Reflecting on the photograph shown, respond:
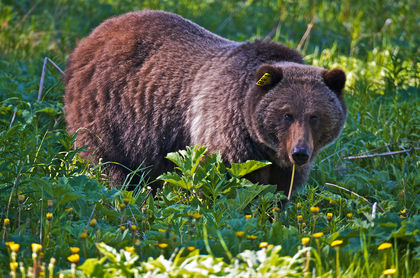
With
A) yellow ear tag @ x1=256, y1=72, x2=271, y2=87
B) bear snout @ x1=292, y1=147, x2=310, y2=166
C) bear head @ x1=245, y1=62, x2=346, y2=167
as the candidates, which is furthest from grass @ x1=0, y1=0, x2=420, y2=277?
yellow ear tag @ x1=256, y1=72, x2=271, y2=87

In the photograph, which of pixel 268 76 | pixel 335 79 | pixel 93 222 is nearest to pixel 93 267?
pixel 93 222

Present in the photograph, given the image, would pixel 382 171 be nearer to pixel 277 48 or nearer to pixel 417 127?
pixel 417 127

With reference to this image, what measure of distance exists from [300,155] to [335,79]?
33.4 inches

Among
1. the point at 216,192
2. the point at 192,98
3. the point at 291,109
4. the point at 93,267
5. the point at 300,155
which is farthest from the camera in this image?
the point at 192,98

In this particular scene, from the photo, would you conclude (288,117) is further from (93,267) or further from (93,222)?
(93,267)

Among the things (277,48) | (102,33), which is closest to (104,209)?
(277,48)

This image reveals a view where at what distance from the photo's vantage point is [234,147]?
4.75 meters

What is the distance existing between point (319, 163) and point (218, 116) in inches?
52.2

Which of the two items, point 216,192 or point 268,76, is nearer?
point 216,192

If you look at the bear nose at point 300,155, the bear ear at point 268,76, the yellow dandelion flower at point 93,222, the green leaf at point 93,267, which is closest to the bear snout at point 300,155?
the bear nose at point 300,155

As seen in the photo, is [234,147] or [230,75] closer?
[234,147]

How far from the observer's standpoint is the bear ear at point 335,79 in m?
4.79

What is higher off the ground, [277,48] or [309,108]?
[277,48]

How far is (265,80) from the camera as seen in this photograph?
4.72 meters
